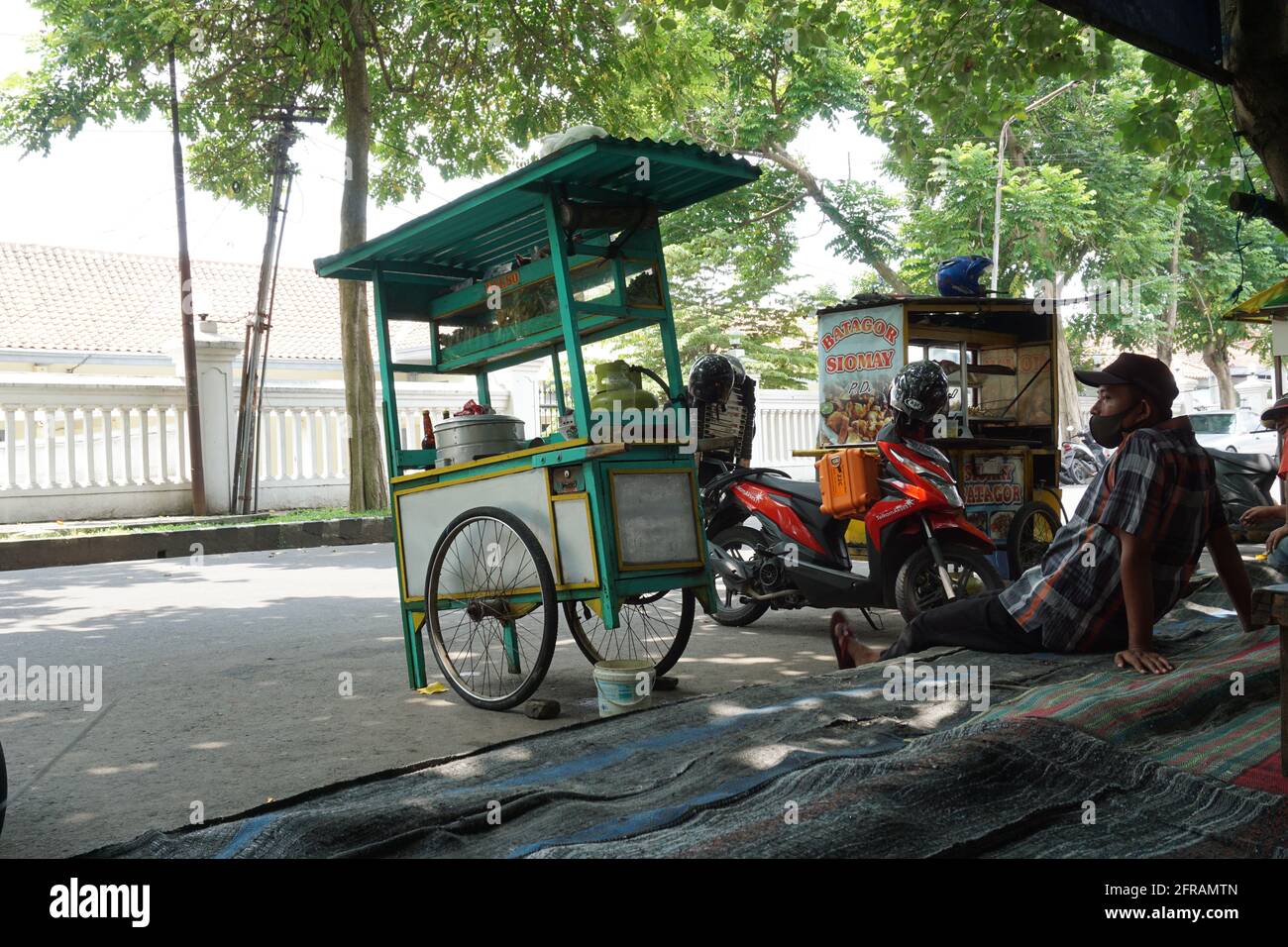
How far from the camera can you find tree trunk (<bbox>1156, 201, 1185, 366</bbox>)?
2716 centimetres

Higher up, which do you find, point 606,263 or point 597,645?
point 606,263

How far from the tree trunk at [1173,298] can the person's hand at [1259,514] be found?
72.2ft

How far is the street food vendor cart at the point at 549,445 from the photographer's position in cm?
463

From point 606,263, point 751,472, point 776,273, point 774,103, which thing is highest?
point 774,103

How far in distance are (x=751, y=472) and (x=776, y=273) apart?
21246 millimetres

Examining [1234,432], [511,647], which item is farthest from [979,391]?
[1234,432]

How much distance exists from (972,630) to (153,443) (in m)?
13.5

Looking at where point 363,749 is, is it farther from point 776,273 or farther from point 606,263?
point 776,273

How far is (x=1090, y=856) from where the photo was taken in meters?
2.47

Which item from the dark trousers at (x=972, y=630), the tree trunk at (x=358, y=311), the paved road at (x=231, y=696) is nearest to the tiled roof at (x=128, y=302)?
the tree trunk at (x=358, y=311)

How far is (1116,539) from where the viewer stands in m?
4.06

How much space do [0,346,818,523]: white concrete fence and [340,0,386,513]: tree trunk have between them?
1.94 m
